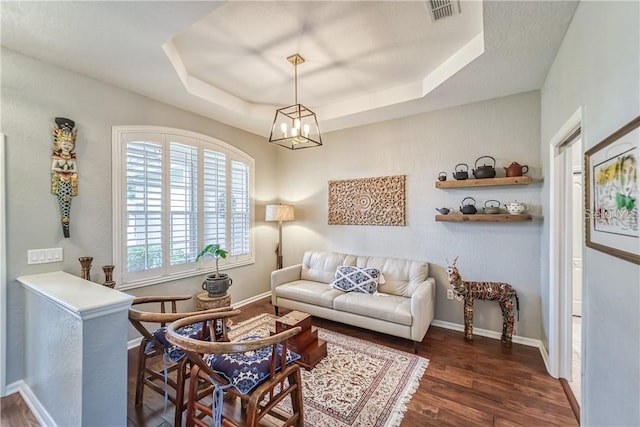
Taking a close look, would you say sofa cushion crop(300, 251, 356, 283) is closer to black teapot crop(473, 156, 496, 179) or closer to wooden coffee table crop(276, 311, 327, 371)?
wooden coffee table crop(276, 311, 327, 371)

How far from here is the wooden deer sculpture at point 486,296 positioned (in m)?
2.91

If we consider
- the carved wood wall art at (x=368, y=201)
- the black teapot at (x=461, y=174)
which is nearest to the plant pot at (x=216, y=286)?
the carved wood wall art at (x=368, y=201)

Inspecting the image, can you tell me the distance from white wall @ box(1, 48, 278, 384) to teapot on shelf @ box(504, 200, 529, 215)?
4.17 meters

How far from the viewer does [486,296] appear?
296cm

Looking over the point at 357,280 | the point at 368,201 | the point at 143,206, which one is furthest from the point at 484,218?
the point at 143,206

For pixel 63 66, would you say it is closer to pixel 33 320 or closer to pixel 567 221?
pixel 33 320

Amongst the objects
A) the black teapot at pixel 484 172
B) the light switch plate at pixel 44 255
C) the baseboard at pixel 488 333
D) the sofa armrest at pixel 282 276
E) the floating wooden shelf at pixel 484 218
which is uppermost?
the black teapot at pixel 484 172

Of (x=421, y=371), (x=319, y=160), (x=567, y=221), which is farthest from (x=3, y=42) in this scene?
(x=567, y=221)

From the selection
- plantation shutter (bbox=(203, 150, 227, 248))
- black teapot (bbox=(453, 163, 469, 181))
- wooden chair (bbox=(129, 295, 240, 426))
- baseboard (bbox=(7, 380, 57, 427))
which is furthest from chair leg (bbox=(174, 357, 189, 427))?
black teapot (bbox=(453, 163, 469, 181))

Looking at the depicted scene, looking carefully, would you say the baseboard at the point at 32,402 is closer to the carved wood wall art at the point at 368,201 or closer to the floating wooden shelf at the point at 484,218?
the carved wood wall art at the point at 368,201

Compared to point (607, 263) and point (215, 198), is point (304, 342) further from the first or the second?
point (215, 198)

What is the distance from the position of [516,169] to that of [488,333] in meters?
1.97

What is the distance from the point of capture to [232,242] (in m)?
4.20

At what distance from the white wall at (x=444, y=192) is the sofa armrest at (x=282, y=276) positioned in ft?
2.17
